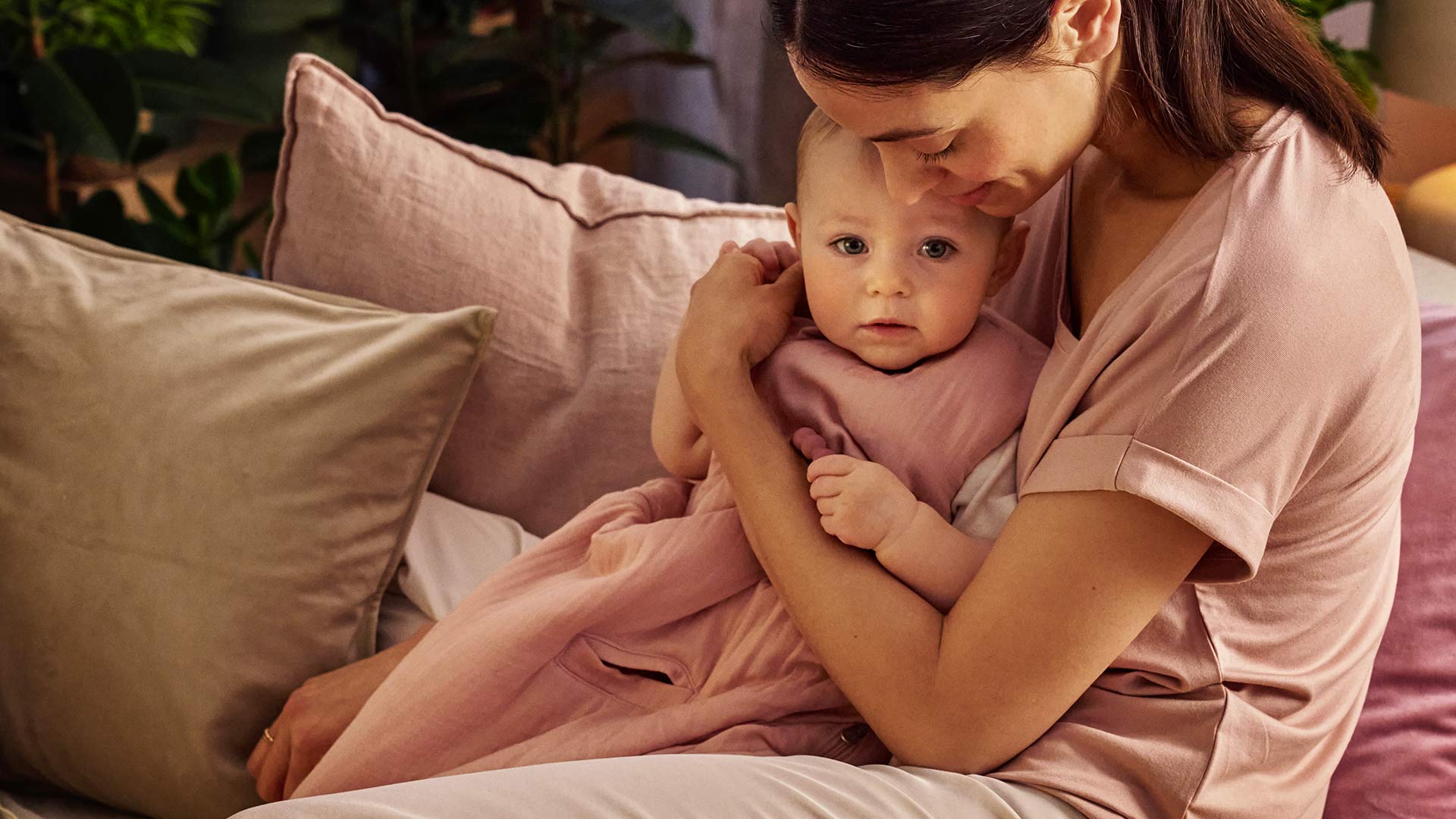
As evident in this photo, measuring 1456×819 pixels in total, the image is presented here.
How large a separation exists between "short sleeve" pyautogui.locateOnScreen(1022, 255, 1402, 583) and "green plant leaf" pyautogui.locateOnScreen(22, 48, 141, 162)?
67.0 inches

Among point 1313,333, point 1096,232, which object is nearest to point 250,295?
point 1096,232

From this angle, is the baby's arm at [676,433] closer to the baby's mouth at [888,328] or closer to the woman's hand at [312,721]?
the baby's mouth at [888,328]

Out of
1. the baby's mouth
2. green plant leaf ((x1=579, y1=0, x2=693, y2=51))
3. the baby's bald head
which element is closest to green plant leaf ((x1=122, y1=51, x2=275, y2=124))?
green plant leaf ((x1=579, y1=0, x2=693, y2=51))

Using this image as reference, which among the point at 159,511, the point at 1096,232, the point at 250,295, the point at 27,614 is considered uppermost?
the point at 1096,232

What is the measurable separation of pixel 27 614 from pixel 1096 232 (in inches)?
44.5

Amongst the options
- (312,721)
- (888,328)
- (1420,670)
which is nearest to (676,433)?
(888,328)

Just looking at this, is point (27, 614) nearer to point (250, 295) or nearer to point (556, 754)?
point (250, 295)

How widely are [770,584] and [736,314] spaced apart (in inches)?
9.7

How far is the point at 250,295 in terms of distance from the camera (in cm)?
144

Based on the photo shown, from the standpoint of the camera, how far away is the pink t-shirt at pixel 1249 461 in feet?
2.94

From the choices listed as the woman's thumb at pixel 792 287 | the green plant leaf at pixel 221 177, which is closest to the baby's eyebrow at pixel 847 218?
the woman's thumb at pixel 792 287

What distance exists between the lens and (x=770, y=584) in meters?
1.15

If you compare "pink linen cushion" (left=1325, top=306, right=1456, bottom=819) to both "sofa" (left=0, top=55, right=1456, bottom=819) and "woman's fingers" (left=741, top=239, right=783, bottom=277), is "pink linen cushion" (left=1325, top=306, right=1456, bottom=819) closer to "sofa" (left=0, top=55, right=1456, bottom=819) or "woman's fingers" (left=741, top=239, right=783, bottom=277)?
"sofa" (left=0, top=55, right=1456, bottom=819)

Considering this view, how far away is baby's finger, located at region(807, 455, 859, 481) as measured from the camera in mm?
1070
